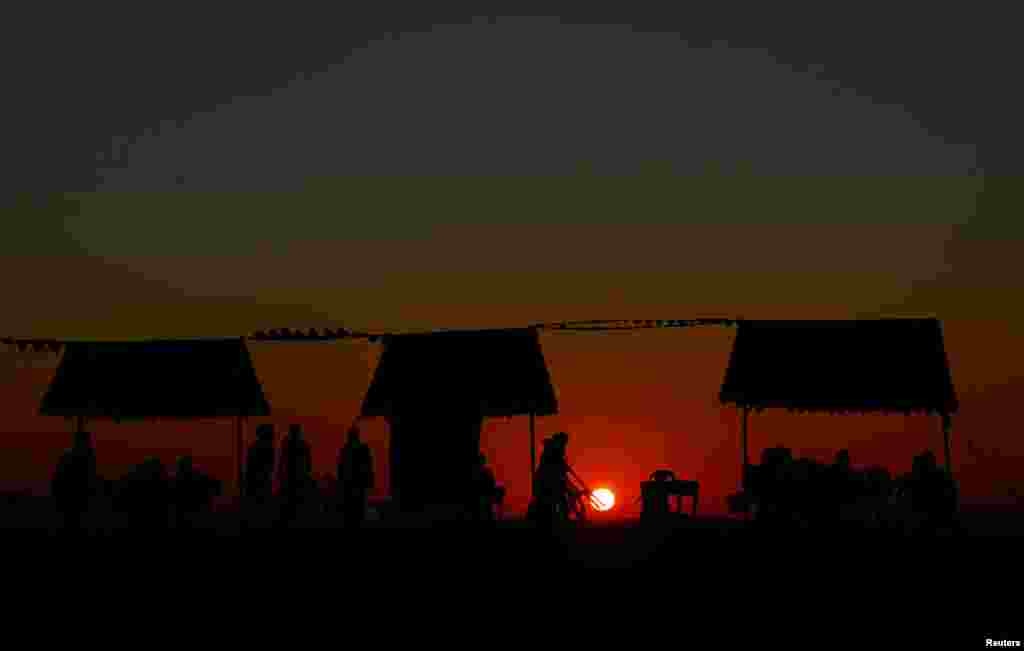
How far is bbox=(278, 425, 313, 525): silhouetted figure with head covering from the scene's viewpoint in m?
21.6

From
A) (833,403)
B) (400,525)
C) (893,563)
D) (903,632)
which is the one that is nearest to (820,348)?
(833,403)

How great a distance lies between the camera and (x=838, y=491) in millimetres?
20406

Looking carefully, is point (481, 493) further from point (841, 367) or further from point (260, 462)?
point (841, 367)

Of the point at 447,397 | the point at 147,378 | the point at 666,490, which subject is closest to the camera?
the point at 447,397

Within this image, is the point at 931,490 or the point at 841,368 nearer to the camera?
the point at 931,490

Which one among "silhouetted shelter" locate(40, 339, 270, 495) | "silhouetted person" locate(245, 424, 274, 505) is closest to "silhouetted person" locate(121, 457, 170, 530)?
"silhouetted person" locate(245, 424, 274, 505)

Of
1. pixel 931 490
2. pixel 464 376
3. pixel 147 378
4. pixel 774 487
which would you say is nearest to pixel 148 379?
pixel 147 378

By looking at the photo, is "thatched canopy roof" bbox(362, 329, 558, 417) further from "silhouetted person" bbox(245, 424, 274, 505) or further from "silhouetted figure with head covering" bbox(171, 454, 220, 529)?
"silhouetted figure with head covering" bbox(171, 454, 220, 529)

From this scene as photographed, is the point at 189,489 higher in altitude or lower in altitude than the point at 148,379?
lower

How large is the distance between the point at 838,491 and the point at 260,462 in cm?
881

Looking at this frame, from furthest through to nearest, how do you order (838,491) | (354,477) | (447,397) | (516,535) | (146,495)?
(447,397) → (354,477) → (146,495) → (838,491) → (516,535)

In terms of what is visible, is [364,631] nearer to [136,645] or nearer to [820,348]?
[136,645]

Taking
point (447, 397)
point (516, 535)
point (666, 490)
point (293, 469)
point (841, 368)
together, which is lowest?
point (516, 535)

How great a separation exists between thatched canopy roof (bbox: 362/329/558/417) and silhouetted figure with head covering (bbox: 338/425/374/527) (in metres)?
0.90
